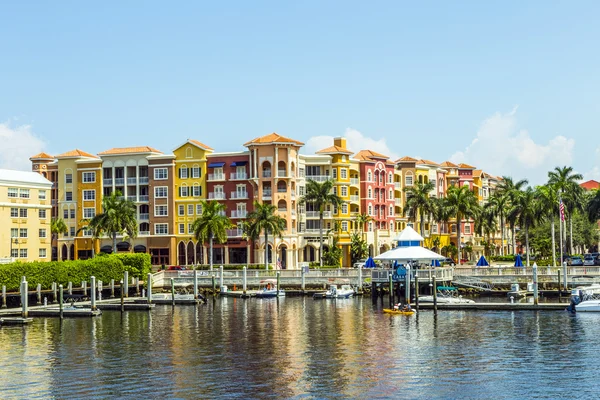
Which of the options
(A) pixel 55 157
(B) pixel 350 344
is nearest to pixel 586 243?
(A) pixel 55 157

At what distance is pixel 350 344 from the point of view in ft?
209

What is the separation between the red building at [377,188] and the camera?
509 feet

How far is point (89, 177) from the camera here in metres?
148

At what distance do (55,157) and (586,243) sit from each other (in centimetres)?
10363

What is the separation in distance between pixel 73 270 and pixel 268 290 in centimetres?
2289

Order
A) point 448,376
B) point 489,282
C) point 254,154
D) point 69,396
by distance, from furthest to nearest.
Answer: point 254,154 < point 489,282 < point 448,376 < point 69,396

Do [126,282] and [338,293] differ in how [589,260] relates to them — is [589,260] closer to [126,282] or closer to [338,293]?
[338,293]

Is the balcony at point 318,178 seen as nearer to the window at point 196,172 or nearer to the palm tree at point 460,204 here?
the window at point 196,172

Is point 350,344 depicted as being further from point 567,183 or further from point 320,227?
point 567,183

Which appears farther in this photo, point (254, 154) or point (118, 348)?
point (254, 154)

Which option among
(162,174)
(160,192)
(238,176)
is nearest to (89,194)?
(160,192)

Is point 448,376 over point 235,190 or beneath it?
beneath

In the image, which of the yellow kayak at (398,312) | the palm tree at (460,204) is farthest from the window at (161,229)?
the yellow kayak at (398,312)

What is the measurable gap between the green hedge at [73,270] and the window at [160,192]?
3097 centimetres
